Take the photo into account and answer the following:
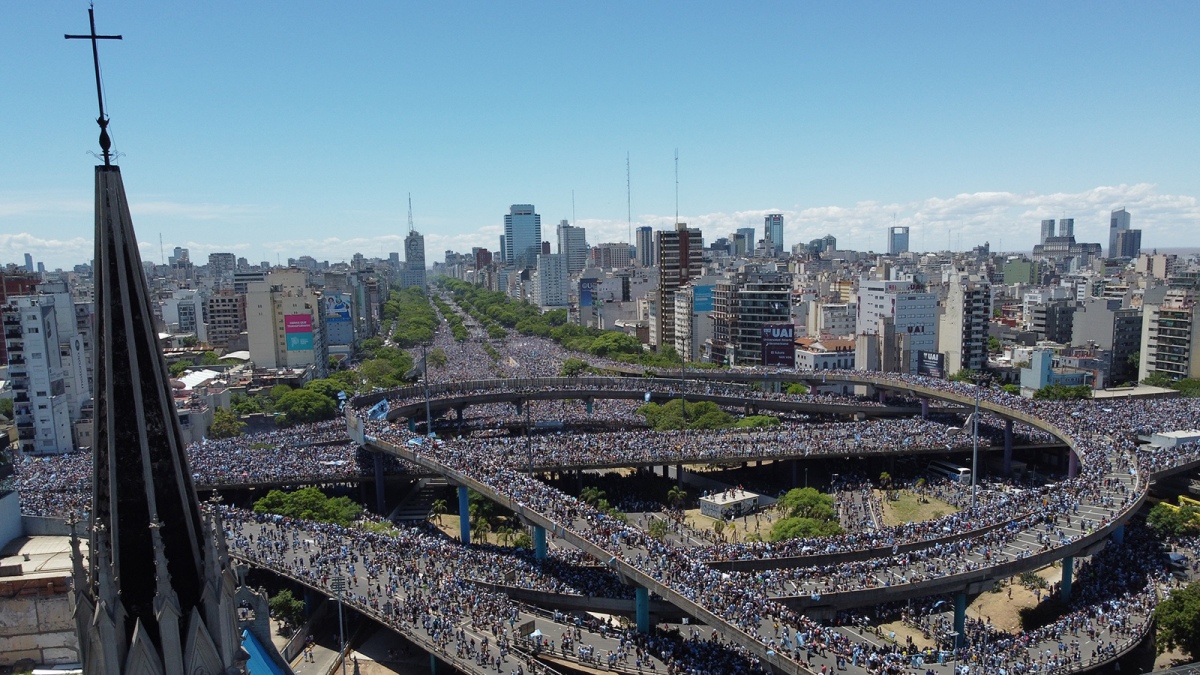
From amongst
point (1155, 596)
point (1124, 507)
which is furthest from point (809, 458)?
point (1155, 596)

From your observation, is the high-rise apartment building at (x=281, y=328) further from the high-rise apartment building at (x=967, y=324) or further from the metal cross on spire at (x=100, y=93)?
the metal cross on spire at (x=100, y=93)

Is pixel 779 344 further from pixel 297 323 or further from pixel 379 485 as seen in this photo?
pixel 297 323

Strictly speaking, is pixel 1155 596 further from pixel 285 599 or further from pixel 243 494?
pixel 243 494

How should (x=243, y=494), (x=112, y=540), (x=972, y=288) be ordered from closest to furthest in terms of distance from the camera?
(x=112, y=540) → (x=243, y=494) → (x=972, y=288)

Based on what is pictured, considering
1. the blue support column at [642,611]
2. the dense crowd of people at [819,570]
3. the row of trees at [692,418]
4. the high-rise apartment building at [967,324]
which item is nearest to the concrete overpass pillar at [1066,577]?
the dense crowd of people at [819,570]

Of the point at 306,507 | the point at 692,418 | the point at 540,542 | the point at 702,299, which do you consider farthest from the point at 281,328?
the point at 540,542

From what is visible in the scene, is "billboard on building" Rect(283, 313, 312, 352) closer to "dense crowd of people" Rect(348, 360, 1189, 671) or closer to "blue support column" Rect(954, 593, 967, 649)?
"dense crowd of people" Rect(348, 360, 1189, 671)
